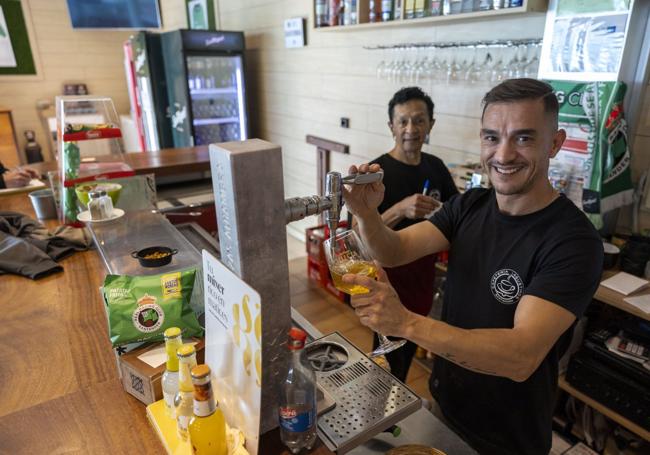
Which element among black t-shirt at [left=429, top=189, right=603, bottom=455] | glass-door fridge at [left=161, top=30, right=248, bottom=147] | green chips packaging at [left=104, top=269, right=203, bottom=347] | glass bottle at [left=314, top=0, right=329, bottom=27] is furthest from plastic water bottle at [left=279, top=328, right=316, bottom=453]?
glass-door fridge at [left=161, top=30, right=248, bottom=147]

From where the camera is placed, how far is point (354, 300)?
37.0 inches

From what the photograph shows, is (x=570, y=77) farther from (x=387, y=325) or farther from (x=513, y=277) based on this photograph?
(x=387, y=325)

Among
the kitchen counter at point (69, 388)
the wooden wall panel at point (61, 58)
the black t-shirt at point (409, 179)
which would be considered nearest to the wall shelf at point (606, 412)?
the black t-shirt at point (409, 179)

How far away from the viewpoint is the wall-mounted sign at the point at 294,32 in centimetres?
398

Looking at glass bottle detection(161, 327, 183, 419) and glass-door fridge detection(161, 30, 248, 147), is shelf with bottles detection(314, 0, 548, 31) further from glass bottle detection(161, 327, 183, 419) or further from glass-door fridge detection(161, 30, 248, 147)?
glass bottle detection(161, 327, 183, 419)

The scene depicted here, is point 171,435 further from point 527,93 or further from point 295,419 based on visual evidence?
point 527,93

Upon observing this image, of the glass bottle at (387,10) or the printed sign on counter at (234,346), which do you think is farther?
the glass bottle at (387,10)

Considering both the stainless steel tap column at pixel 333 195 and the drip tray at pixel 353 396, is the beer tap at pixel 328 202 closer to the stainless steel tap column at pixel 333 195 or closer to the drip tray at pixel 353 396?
the stainless steel tap column at pixel 333 195

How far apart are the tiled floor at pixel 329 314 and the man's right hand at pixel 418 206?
1.11 m

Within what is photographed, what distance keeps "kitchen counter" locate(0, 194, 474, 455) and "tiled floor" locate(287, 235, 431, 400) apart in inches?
61.5

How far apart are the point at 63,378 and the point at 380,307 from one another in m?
0.85

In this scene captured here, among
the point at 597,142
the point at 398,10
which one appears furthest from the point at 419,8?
the point at 597,142

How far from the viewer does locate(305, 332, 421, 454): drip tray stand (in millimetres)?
887

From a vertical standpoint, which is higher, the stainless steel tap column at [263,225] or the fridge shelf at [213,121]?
the stainless steel tap column at [263,225]
